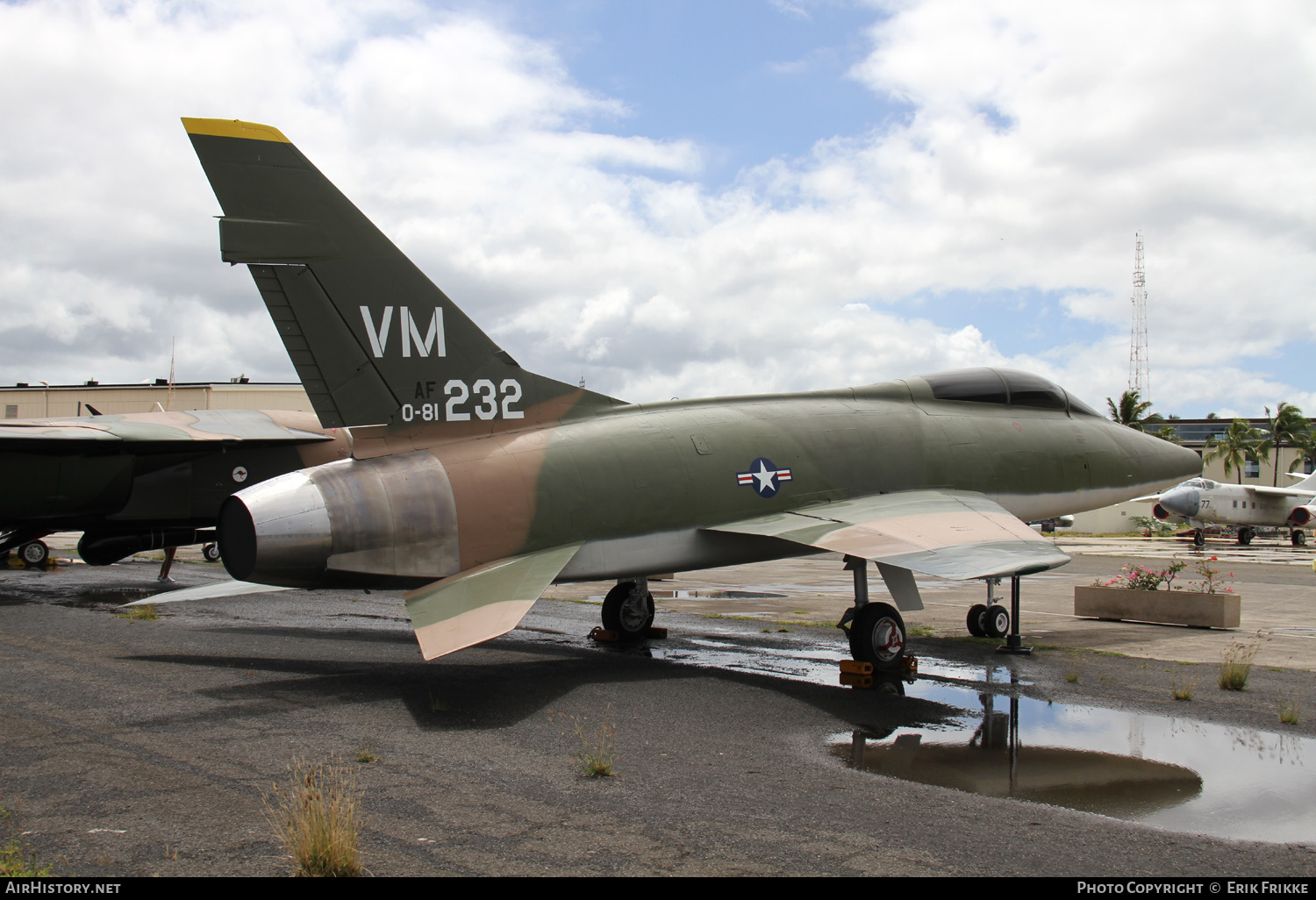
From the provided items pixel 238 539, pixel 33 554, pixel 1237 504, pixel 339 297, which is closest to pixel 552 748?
pixel 238 539

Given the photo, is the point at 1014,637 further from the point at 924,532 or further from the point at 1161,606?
the point at 1161,606

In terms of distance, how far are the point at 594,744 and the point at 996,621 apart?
28.3ft

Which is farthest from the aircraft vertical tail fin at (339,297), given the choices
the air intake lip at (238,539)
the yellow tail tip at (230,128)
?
the air intake lip at (238,539)

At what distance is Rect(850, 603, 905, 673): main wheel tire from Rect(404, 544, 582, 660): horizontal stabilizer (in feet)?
11.2

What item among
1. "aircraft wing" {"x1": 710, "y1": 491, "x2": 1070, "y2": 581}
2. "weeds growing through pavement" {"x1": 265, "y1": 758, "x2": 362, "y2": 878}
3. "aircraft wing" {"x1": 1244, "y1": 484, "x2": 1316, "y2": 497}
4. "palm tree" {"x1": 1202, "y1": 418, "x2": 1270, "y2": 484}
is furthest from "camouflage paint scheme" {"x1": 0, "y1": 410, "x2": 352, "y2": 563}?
"palm tree" {"x1": 1202, "y1": 418, "x2": 1270, "y2": 484}

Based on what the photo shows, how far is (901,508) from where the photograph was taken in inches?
440

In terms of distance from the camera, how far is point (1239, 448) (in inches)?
3044

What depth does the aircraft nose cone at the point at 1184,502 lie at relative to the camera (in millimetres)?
43500

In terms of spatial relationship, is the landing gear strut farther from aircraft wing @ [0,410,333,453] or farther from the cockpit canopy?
aircraft wing @ [0,410,333,453]

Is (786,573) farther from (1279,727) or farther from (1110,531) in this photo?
(1110,531)

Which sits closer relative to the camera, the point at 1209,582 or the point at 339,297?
the point at 339,297

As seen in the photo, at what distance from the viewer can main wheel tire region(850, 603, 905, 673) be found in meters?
10.3

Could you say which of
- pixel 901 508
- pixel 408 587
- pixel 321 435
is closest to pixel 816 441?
pixel 901 508
